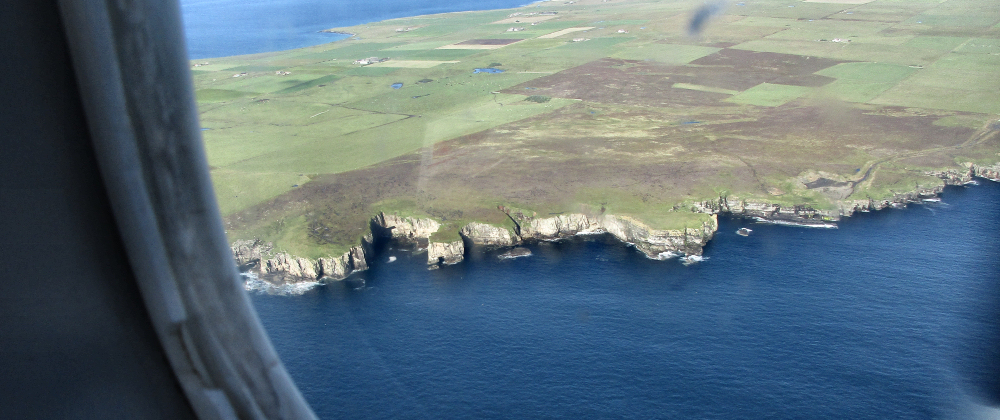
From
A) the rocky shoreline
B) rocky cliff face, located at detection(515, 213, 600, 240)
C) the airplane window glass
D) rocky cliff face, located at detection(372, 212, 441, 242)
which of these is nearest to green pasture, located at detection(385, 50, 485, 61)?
the airplane window glass

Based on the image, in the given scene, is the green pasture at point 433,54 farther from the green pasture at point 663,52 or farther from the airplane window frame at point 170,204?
the airplane window frame at point 170,204

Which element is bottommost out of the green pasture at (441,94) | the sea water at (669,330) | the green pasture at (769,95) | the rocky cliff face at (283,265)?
the sea water at (669,330)

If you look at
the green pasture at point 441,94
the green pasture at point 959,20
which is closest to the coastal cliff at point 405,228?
the green pasture at point 441,94

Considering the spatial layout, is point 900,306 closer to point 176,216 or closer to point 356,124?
point 176,216

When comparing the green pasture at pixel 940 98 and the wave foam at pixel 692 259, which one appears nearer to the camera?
the wave foam at pixel 692 259

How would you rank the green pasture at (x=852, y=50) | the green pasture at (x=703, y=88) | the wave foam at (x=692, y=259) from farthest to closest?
the green pasture at (x=852, y=50), the green pasture at (x=703, y=88), the wave foam at (x=692, y=259)

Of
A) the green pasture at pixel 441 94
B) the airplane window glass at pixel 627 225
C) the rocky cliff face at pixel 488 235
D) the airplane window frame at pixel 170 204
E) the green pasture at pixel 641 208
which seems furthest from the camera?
the green pasture at pixel 441 94
